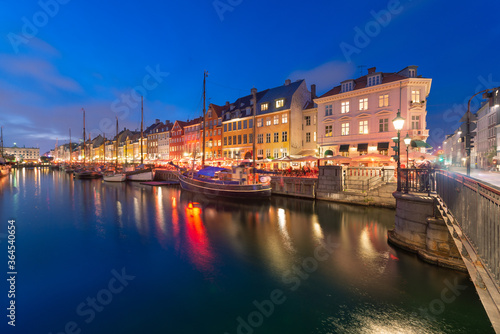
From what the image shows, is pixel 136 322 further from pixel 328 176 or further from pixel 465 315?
pixel 328 176

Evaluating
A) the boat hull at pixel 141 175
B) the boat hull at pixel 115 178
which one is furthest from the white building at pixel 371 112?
the boat hull at pixel 115 178

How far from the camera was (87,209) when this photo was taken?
2280 centimetres

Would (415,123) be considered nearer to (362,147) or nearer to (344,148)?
(362,147)

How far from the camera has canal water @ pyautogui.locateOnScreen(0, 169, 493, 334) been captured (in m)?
6.75

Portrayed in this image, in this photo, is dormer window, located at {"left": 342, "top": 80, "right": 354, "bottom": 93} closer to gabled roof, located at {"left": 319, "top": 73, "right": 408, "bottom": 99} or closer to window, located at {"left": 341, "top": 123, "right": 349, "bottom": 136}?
gabled roof, located at {"left": 319, "top": 73, "right": 408, "bottom": 99}

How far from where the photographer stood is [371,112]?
100 feet

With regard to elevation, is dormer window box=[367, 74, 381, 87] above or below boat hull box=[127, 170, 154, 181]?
above

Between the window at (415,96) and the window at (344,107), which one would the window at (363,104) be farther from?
the window at (415,96)

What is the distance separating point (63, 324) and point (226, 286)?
15.9 ft

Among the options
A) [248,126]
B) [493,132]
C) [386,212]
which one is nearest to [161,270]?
[386,212]

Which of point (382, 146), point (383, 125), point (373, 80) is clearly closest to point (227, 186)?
point (382, 146)

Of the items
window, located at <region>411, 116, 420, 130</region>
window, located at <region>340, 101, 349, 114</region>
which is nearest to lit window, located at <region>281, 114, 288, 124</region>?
window, located at <region>340, 101, 349, 114</region>

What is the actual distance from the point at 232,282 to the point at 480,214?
24.8ft

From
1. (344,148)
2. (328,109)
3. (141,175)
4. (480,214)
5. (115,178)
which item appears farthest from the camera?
(141,175)
